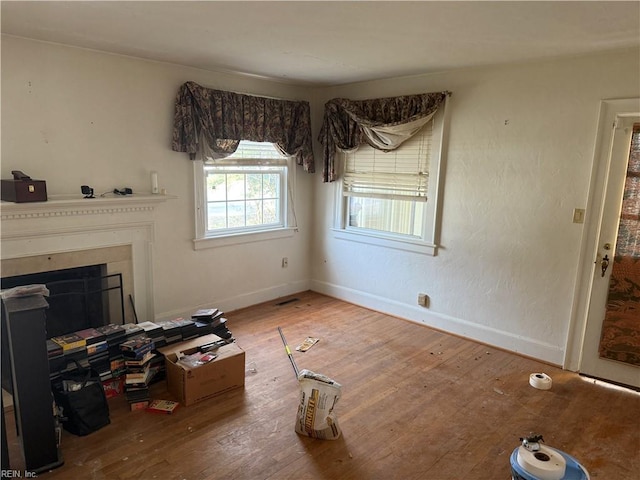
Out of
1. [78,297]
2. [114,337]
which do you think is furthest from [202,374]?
[78,297]

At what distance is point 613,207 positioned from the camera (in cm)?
301

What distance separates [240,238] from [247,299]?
2.17 ft

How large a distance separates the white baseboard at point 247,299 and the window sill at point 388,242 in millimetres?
783

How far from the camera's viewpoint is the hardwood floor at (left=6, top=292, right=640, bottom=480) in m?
2.20

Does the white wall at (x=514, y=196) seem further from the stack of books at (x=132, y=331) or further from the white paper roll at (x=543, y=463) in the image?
the stack of books at (x=132, y=331)

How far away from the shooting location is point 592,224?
310cm

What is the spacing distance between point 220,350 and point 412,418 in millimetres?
1334

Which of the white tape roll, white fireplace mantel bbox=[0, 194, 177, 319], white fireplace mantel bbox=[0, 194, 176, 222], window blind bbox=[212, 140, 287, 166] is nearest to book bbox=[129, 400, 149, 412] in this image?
white fireplace mantel bbox=[0, 194, 177, 319]

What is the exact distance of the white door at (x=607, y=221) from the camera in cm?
294

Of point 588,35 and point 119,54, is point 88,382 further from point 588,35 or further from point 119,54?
point 588,35

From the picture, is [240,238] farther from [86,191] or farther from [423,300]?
[423,300]

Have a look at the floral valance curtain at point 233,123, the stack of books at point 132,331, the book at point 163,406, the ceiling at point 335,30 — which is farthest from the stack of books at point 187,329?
the ceiling at point 335,30

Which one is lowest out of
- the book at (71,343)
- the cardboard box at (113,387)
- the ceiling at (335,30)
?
the cardboard box at (113,387)

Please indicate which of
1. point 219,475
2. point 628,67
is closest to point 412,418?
point 219,475
